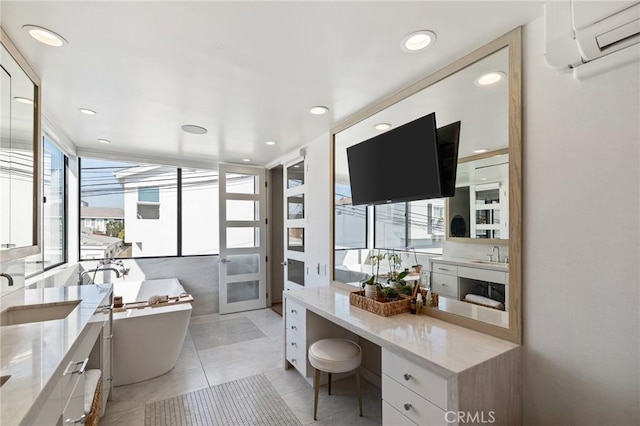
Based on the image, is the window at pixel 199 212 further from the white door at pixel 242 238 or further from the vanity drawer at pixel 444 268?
the vanity drawer at pixel 444 268

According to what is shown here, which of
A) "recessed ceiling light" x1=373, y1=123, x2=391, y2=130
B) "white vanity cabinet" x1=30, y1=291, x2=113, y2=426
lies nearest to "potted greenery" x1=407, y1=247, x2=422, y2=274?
"recessed ceiling light" x1=373, y1=123, x2=391, y2=130

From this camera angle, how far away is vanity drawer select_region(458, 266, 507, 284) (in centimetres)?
158

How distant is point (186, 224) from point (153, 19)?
143 inches

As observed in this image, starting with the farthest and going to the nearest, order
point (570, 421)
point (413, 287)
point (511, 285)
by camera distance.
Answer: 1. point (413, 287)
2. point (511, 285)
3. point (570, 421)

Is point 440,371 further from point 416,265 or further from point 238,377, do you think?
point 238,377

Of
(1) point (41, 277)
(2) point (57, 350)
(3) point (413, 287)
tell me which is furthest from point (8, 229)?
(3) point (413, 287)

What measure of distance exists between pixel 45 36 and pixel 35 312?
5.14ft

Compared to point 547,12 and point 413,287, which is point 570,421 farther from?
point 547,12

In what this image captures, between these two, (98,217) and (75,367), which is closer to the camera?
(75,367)

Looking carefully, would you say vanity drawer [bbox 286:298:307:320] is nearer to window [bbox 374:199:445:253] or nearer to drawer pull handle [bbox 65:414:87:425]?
window [bbox 374:199:445:253]

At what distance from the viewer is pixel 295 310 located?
2.58 metres

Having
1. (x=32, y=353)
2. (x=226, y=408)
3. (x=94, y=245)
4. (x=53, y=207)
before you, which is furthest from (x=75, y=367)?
(x=94, y=245)

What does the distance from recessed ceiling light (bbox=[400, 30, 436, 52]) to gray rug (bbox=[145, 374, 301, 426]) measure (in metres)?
2.57

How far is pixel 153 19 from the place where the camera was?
1385 millimetres
